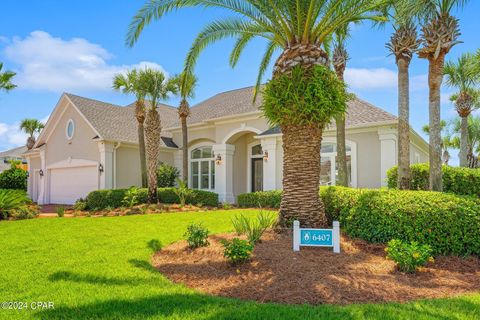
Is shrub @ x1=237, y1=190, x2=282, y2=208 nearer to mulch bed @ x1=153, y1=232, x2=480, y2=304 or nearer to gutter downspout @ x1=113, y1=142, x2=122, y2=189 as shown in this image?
gutter downspout @ x1=113, y1=142, x2=122, y2=189

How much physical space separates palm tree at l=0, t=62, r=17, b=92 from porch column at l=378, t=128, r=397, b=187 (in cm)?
2091

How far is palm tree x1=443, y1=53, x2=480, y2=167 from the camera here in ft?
59.5

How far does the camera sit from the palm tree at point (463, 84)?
18.1m

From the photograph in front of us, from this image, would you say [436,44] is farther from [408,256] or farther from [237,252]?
[237,252]

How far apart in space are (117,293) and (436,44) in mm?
10351

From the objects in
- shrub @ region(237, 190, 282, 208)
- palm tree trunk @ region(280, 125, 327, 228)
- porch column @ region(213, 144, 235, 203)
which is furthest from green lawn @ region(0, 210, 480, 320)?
porch column @ region(213, 144, 235, 203)

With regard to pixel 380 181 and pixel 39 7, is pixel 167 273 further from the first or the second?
pixel 380 181

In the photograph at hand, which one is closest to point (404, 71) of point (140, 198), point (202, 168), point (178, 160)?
point (140, 198)

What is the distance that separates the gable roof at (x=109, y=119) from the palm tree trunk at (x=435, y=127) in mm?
16082

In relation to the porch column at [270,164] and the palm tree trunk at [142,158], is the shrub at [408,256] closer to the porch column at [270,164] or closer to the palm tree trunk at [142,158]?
the porch column at [270,164]

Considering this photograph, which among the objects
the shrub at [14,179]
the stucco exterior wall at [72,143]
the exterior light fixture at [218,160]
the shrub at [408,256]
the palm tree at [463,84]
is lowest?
the shrub at [408,256]

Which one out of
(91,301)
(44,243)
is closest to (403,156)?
(91,301)

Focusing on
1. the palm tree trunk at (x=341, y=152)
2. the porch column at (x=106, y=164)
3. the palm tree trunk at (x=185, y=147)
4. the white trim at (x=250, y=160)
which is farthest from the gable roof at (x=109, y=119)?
the palm tree trunk at (x=341, y=152)

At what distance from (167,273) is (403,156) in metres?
7.84
